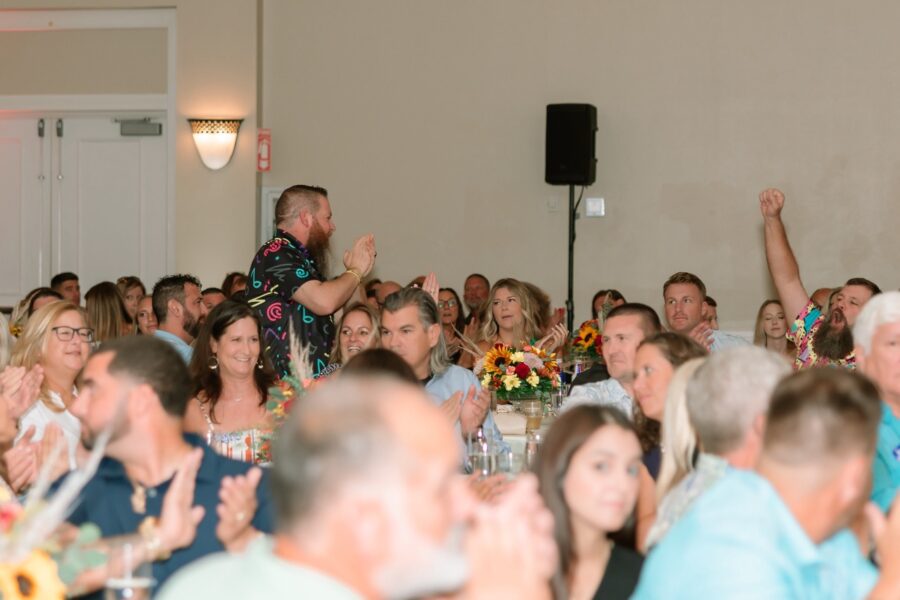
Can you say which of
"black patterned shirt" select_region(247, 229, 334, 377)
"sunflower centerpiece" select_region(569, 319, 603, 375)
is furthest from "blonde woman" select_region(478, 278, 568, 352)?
"black patterned shirt" select_region(247, 229, 334, 377)

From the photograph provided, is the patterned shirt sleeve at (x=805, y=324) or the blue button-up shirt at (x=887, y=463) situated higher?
the patterned shirt sleeve at (x=805, y=324)

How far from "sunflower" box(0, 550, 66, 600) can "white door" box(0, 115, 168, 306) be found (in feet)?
30.4

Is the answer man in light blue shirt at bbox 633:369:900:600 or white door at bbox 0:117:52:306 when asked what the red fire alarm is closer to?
white door at bbox 0:117:52:306

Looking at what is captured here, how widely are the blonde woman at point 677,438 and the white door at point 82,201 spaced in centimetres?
866

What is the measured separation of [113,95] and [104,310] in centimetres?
363

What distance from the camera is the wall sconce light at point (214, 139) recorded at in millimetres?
10508

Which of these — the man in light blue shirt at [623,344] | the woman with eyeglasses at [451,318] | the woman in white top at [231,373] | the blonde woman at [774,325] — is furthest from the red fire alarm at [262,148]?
the man in light blue shirt at [623,344]

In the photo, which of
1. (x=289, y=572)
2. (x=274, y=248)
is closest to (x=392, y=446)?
(x=289, y=572)

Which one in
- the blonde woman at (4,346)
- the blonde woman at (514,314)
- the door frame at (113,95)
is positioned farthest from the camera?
the door frame at (113,95)

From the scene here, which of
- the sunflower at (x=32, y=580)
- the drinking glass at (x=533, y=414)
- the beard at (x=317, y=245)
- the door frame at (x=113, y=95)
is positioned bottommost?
the drinking glass at (x=533, y=414)

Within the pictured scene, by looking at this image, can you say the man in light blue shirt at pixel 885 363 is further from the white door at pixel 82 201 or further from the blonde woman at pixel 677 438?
the white door at pixel 82 201

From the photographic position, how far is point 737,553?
2.07 metres

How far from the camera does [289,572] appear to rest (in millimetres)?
1590

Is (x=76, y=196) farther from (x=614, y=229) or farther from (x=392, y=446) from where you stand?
(x=392, y=446)
